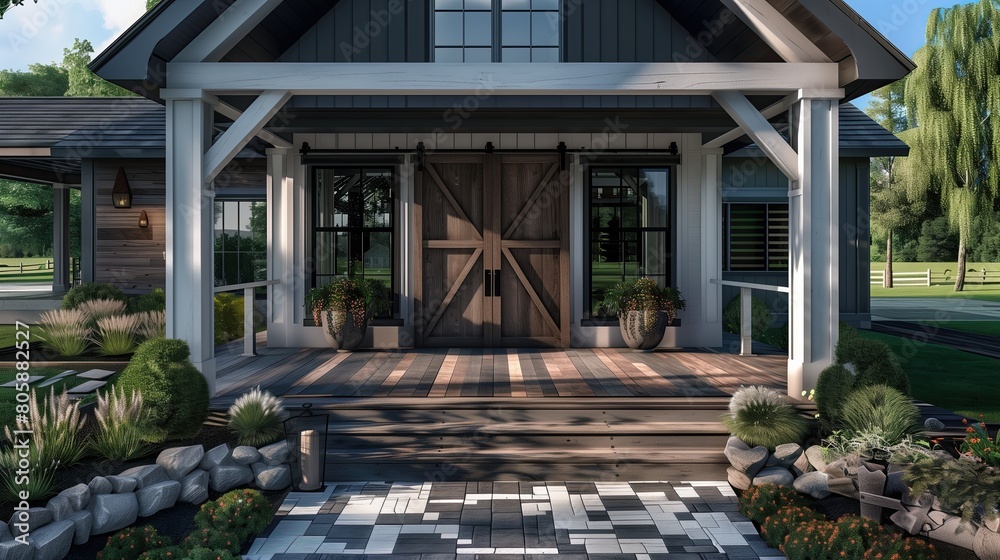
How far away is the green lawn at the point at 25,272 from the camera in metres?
31.7

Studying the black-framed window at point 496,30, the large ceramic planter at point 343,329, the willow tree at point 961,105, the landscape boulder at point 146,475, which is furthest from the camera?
the willow tree at point 961,105

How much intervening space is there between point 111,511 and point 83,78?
1024 inches

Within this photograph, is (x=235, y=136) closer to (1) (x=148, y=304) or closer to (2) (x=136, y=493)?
(2) (x=136, y=493)

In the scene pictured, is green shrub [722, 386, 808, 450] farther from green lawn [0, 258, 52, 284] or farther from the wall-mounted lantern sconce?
green lawn [0, 258, 52, 284]

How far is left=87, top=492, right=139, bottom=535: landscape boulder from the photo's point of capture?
3.81m

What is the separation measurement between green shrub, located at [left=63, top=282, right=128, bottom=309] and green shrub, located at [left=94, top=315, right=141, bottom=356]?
5.00ft

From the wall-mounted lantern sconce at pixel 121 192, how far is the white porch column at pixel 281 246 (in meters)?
3.42

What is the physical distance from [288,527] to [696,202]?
238 inches

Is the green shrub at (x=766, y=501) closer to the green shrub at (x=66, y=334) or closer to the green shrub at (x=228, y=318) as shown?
the green shrub at (x=66, y=334)

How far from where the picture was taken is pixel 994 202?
16047mm

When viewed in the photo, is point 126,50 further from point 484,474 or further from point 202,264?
point 484,474

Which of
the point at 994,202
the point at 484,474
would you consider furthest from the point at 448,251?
the point at 994,202

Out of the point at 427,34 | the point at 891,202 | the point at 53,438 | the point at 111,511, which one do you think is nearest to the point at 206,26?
the point at 427,34

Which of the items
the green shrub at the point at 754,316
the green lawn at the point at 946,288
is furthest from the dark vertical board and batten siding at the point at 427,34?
the green lawn at the point at 946,288
